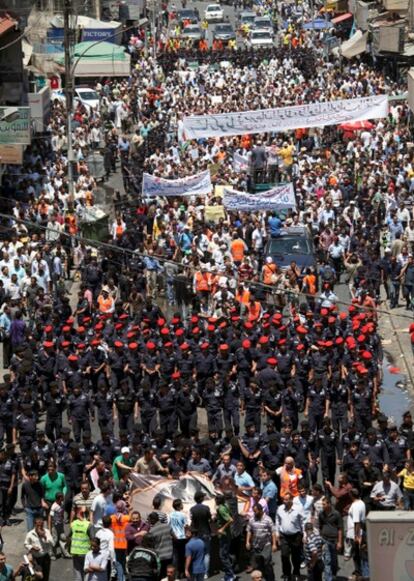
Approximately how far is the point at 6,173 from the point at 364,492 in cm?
2212

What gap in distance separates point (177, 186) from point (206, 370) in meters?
10.9

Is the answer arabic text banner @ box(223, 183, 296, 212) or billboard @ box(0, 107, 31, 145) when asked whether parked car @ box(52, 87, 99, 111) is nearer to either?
billboard @ box(0, 107, 31, 145)

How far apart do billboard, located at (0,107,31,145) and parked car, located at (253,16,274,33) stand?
108 ft

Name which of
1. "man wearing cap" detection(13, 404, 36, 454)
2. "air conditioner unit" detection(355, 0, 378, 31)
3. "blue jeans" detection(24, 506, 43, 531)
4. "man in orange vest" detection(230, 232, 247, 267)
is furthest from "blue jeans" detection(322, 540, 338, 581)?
"air conditioner unit" detection(355, 0, 378, 31)

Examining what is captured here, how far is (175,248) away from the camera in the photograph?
35.0m

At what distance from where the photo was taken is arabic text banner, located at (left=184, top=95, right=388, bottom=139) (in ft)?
141

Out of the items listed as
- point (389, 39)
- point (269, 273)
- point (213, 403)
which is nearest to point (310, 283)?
point (269, 273)

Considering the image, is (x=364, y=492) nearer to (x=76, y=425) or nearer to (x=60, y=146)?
(x=76, y=425)

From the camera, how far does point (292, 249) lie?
113 ft

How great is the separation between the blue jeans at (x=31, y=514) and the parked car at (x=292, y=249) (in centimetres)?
1182

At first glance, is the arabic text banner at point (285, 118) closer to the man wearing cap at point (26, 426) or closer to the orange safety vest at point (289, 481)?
the man wearing cap at point (26, 426)

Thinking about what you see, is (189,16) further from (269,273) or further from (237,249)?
(269,273)

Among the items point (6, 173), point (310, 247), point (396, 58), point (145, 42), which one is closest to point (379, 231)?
point (310, 247)

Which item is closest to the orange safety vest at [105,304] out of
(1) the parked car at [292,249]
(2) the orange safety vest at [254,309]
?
(2) the orange safety vest at [254,309]
